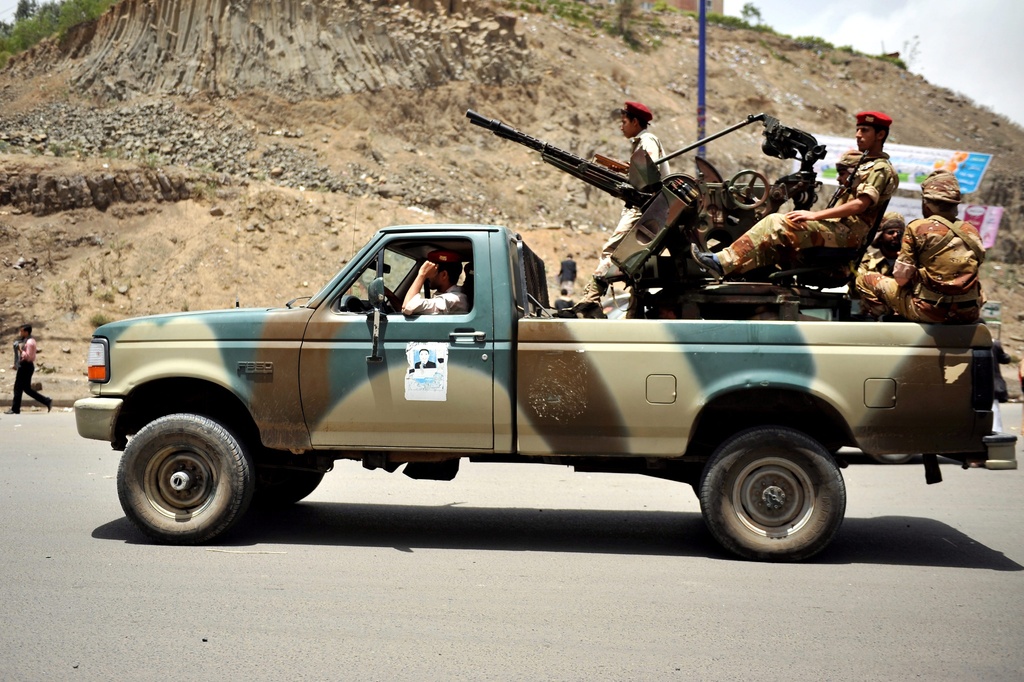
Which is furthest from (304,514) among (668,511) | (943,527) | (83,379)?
(83,379)

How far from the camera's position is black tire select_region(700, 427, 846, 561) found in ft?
19.7

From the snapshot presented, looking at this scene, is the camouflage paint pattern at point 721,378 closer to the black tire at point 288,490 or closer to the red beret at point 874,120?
the red beret at point 874,120

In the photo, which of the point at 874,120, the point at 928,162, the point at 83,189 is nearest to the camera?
the point at 874,120

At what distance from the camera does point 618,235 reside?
752 cm

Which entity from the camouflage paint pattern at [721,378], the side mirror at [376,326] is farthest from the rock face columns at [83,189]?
the camouflage paint pattern at [721,378]

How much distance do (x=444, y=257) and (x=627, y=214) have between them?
172cm

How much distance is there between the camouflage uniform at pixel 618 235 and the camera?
7.00 meters

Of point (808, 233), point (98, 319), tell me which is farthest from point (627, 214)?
point (98, 319)

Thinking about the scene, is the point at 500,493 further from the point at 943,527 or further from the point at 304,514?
the point at 943,527

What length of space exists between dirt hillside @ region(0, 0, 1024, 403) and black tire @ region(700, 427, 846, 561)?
19340 millimetres

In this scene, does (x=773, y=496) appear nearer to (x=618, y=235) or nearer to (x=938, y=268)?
(x=938, y=268)

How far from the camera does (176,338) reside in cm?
630

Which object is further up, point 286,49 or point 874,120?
point 286,49

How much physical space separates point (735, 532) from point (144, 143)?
102 feet
